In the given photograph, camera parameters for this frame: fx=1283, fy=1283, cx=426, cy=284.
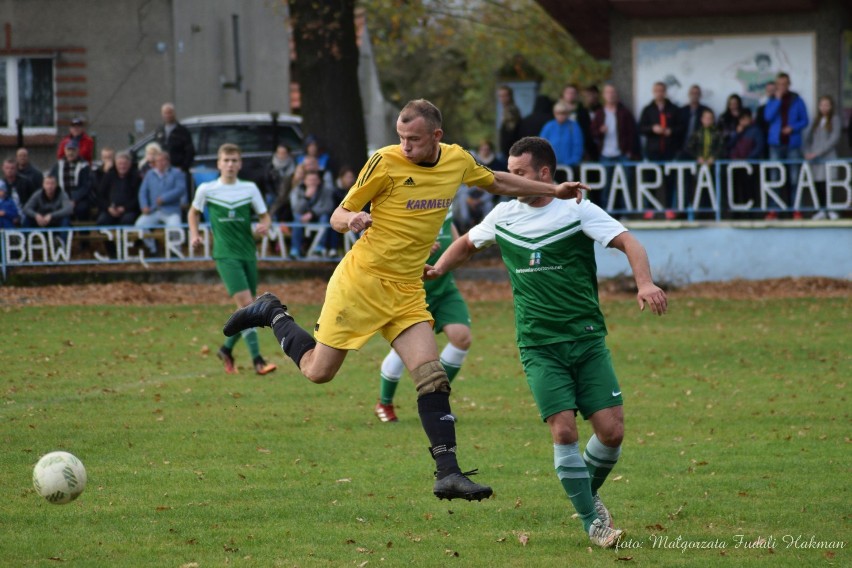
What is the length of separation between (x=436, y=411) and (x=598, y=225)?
1.32 metres

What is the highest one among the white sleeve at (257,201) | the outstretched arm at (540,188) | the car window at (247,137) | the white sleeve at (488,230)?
the car window at (247,137)

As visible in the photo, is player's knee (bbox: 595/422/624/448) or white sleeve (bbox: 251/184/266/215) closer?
player's knee (bbox: 595/422/624/448)

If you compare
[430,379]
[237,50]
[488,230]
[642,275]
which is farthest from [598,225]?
[237,50]

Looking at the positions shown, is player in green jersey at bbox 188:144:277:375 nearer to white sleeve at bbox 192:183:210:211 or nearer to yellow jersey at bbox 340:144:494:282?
white sleeve at bbox 192:183:210:211

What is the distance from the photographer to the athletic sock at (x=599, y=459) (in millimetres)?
6898

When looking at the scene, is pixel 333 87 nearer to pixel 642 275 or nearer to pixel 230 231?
pixel 230 231

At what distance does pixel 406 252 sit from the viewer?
23.8ft

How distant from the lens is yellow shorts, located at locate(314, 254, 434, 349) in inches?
285

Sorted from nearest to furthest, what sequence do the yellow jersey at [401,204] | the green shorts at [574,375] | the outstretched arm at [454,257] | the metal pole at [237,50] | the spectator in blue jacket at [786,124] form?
the green shorts at [574,375]
the yellow jersey at [401,204]
the outstretched arm at [454,257]
the spectator in blue jacket at [786,124]
the metal pole at [237,50]

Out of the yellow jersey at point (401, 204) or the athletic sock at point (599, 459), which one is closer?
the athletic sock at point (599, 459)

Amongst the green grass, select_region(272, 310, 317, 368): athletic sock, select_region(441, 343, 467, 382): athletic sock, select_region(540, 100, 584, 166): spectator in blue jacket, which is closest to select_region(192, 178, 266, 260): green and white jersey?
the green grass

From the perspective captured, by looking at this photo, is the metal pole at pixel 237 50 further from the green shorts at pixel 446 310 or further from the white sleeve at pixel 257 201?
the green shorts at pixel 446 310

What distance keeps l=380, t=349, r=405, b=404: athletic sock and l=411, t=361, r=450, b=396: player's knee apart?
134 inches

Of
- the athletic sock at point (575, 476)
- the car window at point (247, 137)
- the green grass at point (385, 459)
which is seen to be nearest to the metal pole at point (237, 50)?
the car window at point (247, 137)
